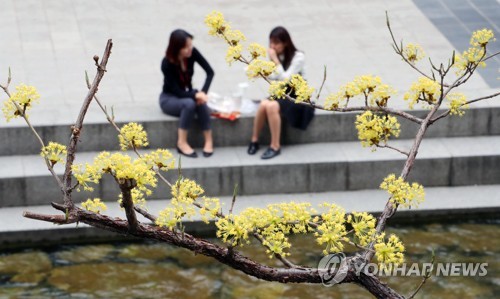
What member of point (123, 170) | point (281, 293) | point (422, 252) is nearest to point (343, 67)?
point (422, 252)

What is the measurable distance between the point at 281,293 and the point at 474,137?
8.94ft

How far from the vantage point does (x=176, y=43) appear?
29.1ft

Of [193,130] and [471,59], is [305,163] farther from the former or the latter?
[471,59]

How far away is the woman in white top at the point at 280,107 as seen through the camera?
898 cm

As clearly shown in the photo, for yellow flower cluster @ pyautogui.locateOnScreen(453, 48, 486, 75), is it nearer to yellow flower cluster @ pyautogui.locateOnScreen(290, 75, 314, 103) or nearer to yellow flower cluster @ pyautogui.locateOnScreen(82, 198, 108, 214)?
yellow flower cluster @ pyautogui.locateOnScreen(290, 75, 314, 103)

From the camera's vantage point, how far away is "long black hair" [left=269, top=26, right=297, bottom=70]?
895cm

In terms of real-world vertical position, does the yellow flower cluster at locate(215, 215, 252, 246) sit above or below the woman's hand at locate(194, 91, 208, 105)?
below

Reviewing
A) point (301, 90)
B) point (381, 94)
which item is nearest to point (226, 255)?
point (301, 90)

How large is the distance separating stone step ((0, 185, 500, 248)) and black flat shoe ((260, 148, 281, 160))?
33 cm

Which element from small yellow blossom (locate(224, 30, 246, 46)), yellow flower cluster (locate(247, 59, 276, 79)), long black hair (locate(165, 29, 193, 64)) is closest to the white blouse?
long black hair (locate(165, 29, 193, 64))

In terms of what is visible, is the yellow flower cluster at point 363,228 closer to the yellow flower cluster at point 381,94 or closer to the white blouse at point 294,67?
the yellow flower cluster at point 381,94

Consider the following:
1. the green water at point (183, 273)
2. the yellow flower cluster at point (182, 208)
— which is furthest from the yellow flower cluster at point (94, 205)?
the green water at point (183, 273)

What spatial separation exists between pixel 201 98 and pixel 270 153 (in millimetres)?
760

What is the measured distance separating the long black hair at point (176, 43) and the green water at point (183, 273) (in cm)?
159
